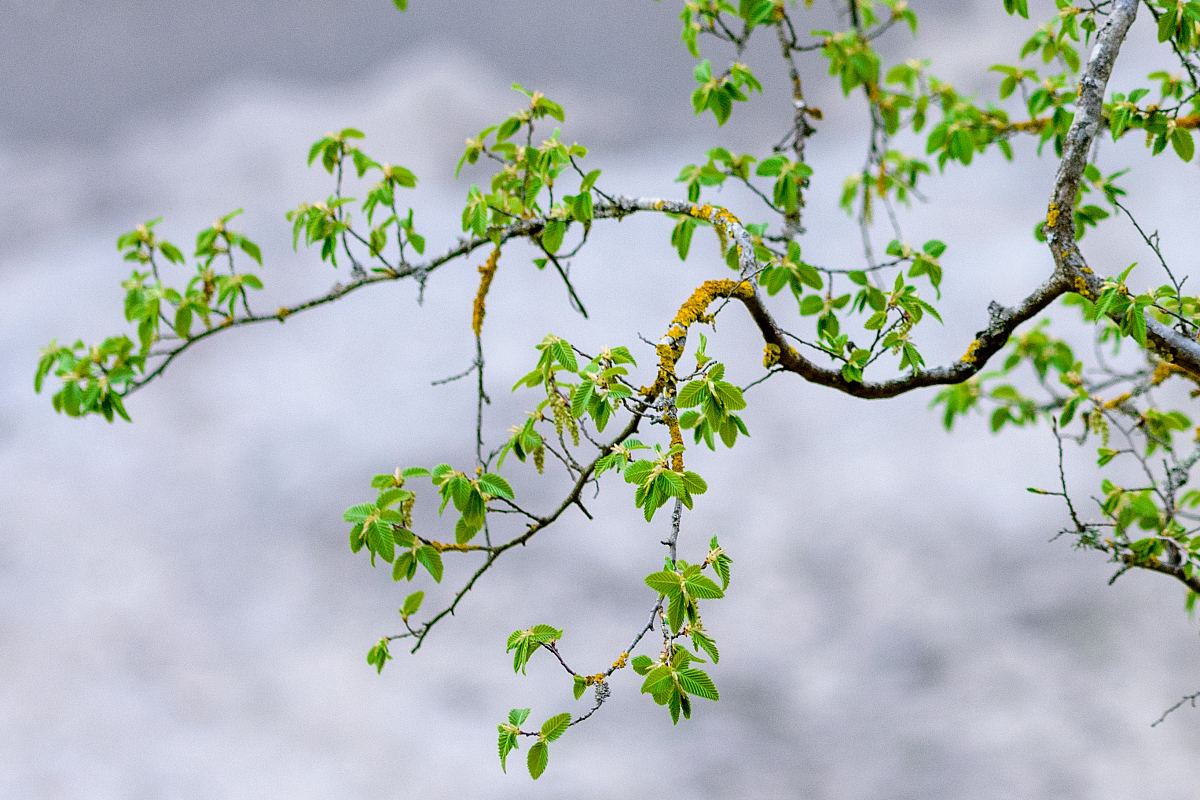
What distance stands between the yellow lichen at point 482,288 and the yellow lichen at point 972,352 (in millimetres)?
993

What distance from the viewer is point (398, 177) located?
7.86 ft

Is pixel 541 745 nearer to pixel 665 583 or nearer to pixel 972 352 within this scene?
pixel 665 583

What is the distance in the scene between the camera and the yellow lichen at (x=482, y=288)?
2.31 metres

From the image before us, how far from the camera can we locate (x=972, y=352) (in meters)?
2.18

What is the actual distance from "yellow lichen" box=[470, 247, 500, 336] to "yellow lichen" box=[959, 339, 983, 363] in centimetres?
99

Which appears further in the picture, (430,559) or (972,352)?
(972,352)

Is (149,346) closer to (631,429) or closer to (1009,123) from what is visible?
(631,429)

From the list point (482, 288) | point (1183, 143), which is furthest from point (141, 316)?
point (1183, 143)

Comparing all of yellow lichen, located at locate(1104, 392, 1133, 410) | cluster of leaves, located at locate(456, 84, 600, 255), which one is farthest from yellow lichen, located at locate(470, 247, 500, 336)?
yellow lichen, located at locate(1104, 392, 1133, 410)

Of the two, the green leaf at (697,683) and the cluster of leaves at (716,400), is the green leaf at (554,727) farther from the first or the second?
the cluster of leaves at (716,400)

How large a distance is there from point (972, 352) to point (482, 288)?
40.7 inches

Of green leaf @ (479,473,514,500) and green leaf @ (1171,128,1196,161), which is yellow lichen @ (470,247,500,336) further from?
green leaf @ (1171,128,1196,161)

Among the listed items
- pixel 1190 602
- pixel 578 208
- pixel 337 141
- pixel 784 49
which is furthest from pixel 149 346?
pixel 1190 602

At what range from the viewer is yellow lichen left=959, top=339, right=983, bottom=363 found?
2.17 meters
